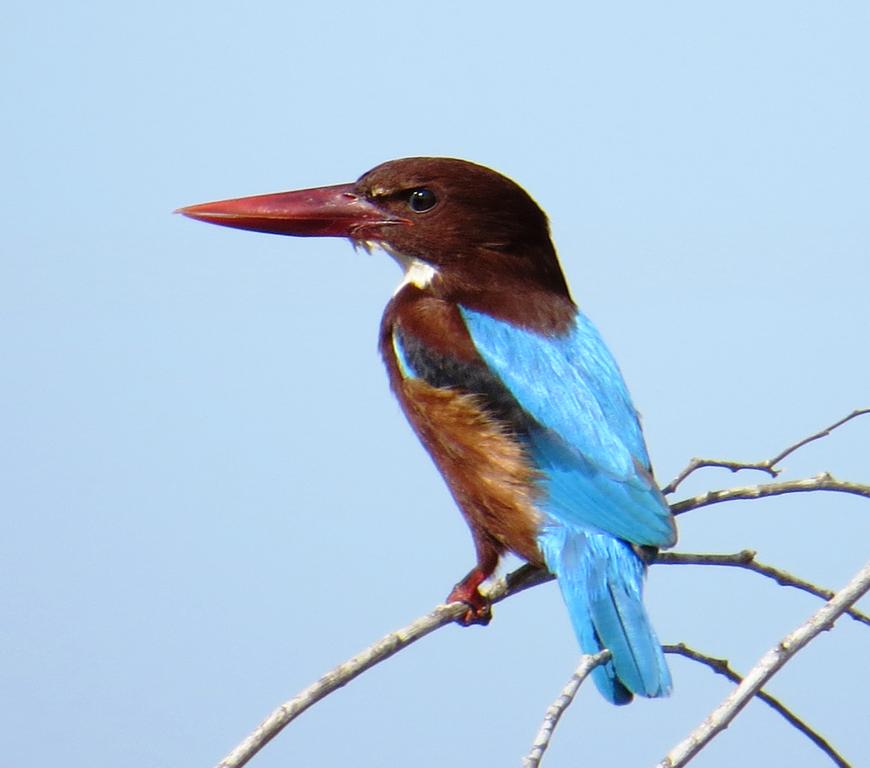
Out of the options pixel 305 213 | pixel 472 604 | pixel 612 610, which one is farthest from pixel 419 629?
pixel 305 213

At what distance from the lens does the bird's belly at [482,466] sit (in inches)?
119

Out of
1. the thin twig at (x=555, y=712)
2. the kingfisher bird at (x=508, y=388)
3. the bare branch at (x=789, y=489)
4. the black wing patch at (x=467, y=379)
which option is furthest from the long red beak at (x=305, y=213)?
the thin twig at (x=555, y=712)

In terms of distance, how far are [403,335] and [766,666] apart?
4.98ft

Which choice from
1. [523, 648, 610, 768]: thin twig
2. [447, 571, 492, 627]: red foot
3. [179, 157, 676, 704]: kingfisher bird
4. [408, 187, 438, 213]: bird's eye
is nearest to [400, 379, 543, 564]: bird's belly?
[179, 157, 676, 704]: kingfisher bird

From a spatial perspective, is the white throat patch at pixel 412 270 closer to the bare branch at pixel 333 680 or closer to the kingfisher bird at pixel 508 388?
the kingfisher bird at pixel 508 388

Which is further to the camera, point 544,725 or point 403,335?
point 403,335

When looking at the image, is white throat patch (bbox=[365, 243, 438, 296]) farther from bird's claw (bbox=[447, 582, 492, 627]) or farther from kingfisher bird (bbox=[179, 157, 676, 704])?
bird's claw (bbox=[447, 582, 492, 627])

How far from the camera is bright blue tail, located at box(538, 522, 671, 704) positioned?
2.64m

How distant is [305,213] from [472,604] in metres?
1.14

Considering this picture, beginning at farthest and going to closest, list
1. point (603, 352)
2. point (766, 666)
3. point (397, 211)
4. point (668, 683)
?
point (397, 211) → point (603, 352) → point (668, 683) → point (766, 666)

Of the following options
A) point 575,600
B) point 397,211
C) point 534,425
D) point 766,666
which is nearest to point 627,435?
point 534,425

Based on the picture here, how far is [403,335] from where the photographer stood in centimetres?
328

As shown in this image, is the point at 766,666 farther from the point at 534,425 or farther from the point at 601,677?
the point at 534,425

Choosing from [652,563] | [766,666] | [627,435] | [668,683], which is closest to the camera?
[766,666]
